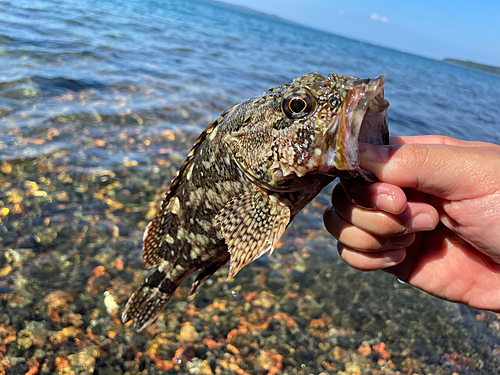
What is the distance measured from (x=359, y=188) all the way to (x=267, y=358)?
265cm

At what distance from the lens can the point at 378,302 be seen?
5.06m

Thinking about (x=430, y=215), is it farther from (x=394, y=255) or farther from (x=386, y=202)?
(x=394, y=255)

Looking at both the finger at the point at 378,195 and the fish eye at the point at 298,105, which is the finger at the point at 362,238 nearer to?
the finger at the point at 378,195

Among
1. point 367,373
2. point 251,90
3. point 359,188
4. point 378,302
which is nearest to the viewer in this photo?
point 359,188

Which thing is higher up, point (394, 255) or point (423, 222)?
point (423, 222)

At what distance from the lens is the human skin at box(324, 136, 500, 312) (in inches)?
87.9

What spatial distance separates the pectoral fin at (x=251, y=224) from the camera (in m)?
2.48

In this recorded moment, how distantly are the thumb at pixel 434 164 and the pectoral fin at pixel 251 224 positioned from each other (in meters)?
0.74

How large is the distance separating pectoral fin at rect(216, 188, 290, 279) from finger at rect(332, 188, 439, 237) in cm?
68

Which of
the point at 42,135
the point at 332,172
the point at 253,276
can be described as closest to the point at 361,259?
the point at 332,172

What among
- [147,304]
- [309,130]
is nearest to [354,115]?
[309,130]

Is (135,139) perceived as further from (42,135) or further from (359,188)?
(359,188)

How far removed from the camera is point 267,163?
7.83ft

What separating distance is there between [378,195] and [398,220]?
35cm
